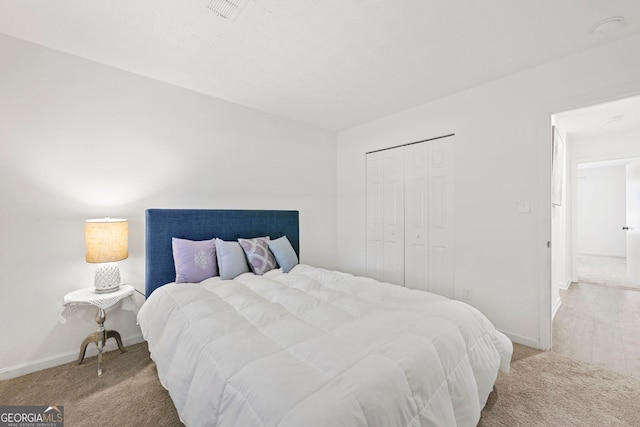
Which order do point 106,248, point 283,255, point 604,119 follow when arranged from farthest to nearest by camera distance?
1. point 604,119
2. point 283,255
3. point 106,248

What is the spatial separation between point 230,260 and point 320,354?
1645 millimetres

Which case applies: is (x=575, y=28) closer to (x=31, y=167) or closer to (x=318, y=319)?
(x=318, y=319)

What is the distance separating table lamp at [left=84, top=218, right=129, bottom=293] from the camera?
6.82 feet

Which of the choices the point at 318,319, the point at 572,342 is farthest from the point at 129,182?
the point at 572,342

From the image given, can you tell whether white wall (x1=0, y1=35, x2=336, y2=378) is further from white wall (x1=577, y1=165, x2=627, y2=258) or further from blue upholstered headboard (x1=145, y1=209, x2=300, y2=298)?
white wall (x1=577, y1=165, x2=627, y2=258)

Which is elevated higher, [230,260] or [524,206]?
[524,206]

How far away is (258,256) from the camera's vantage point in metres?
2.73

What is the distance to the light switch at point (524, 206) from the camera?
2.45m

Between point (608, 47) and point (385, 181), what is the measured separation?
224cm

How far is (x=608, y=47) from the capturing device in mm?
2068

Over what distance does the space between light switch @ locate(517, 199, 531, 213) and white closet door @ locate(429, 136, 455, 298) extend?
61 cm

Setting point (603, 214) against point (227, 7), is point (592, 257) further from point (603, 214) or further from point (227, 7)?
point (227, 7)

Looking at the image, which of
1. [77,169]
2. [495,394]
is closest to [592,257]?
[495,394]

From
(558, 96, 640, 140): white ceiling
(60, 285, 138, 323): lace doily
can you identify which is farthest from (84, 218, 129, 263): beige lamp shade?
(558, 96, 640, 140): white ceiling
